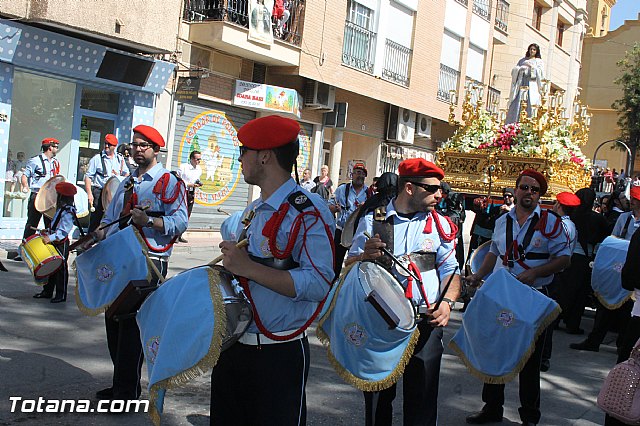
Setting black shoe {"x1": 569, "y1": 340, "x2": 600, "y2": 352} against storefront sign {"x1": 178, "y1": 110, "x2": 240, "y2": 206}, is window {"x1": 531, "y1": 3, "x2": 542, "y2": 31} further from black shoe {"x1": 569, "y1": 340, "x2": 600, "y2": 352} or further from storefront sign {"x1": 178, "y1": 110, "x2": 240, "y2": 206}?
black shoe {"x1": 569, "y1": 340, "x2": 600, "y2": 352}

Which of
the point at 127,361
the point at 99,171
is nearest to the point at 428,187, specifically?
the point at 127,361

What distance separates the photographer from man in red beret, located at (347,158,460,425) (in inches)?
178

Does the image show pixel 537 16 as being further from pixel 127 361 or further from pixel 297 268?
pixel 297 268

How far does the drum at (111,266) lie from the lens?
5.10m

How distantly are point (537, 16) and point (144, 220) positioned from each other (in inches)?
1273

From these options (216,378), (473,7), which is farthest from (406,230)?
(473,7)

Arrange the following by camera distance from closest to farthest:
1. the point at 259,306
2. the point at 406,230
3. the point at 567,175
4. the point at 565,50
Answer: the point at 259,306 < the point at 406,230 < the point at 567,175 < the point at 565,50

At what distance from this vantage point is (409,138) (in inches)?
1038

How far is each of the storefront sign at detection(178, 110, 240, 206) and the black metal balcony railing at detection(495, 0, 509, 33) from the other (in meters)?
15.3

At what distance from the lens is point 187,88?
17484mm

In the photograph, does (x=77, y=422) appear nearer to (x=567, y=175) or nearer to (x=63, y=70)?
(x=567, y=175)

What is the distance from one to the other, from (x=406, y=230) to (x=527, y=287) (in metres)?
1.33

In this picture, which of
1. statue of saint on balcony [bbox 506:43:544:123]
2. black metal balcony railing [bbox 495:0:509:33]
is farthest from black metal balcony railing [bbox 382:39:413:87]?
statue of saint on balcony [bbox 506:43:544:123]

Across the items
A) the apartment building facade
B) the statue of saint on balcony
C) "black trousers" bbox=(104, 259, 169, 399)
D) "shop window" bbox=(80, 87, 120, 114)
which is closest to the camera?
"black trousers" bbox=(104, 259, 169, 399)
